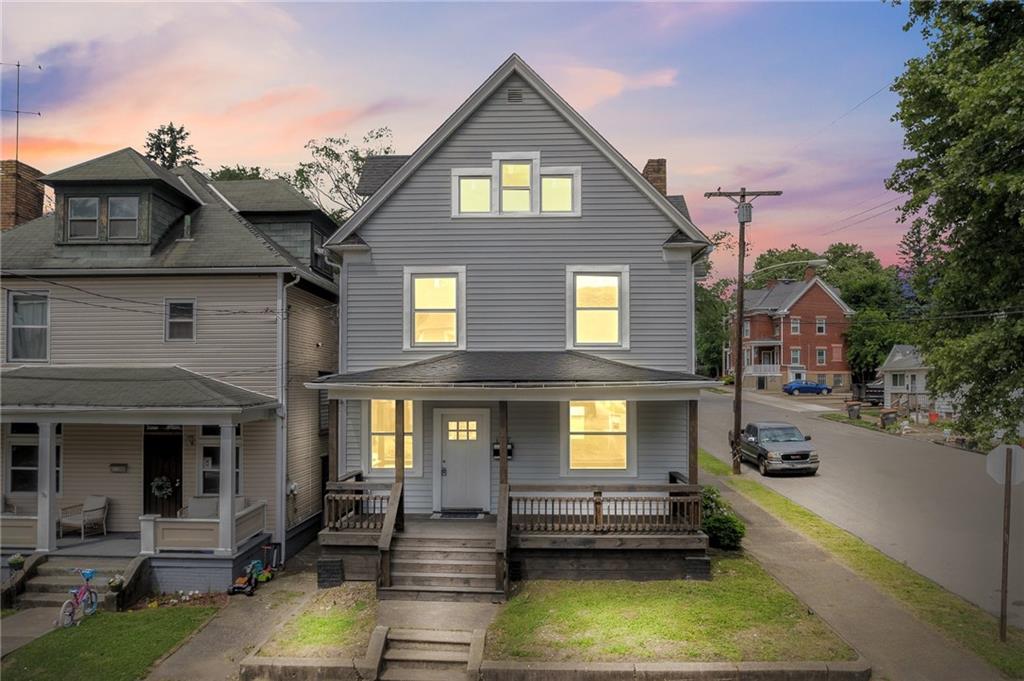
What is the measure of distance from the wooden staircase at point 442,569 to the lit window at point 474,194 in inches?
280

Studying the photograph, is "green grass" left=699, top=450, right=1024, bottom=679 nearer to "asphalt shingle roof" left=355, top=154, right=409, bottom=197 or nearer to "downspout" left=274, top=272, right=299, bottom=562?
"downspout" left=274, top=272, right=299, bottom=562

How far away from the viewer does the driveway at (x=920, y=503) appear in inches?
451

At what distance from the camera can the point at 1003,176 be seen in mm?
9352

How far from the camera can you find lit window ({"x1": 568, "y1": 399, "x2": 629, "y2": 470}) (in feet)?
41.9

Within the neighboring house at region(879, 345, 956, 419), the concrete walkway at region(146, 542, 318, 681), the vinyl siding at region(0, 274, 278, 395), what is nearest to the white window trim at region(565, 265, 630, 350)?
the vinyl siding at region(0, 274, 278, 395)

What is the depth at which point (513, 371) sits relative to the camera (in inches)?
459

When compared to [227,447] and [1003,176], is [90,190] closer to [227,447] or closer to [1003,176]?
[227,447]

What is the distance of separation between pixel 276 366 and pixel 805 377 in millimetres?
53613

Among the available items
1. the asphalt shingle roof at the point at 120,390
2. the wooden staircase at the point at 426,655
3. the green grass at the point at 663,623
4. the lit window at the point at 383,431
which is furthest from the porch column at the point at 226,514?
the green grass at the point at 663,623

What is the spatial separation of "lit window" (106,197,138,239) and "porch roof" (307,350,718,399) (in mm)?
6655

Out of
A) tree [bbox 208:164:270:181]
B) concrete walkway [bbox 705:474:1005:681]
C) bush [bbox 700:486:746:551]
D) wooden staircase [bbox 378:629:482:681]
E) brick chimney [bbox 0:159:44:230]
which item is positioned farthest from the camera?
tree [bbox 208:164:270:181]

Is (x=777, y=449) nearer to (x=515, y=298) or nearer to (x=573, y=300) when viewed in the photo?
(x=573, y=300)

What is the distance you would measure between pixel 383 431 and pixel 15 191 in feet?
42.1

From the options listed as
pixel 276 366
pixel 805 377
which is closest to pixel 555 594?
pixel 276 366
